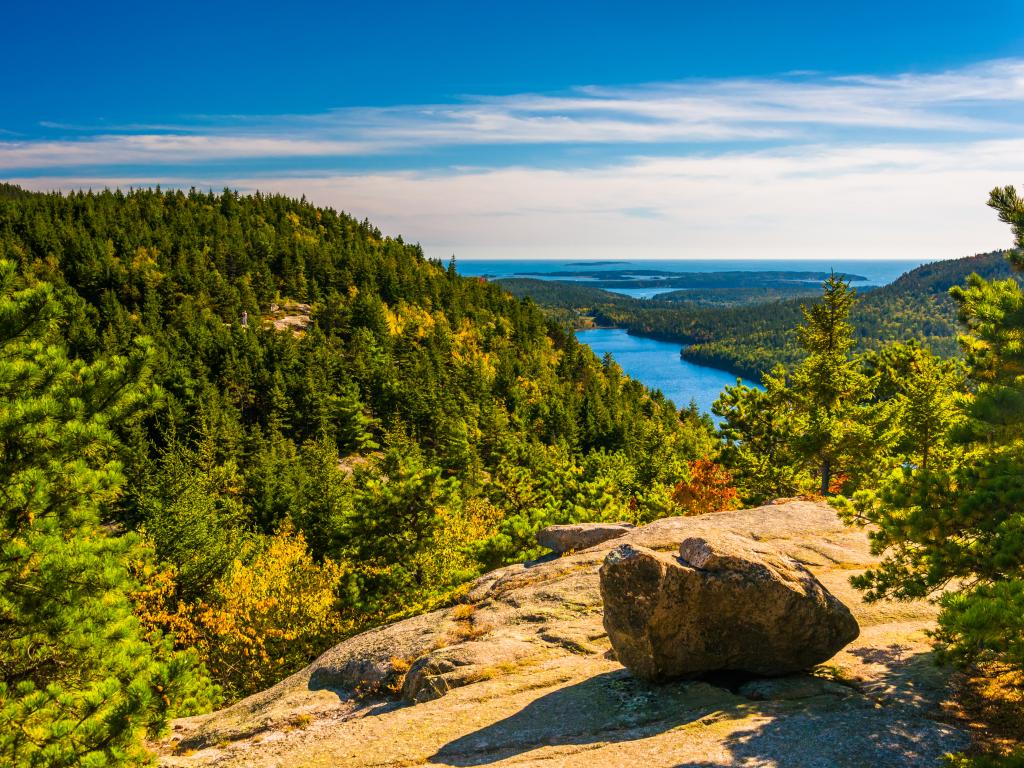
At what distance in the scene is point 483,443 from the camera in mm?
91688

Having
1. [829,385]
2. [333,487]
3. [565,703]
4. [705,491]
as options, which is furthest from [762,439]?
[333,487]

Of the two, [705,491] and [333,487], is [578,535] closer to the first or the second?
[705,491]

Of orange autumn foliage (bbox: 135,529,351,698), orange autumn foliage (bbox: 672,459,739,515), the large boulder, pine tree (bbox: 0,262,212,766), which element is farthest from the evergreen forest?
the large boulder

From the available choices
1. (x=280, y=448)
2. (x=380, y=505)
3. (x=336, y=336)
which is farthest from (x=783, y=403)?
(x=336, y=336)

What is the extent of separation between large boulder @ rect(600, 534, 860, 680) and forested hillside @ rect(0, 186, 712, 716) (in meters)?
11.0

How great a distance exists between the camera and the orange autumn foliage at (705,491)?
160 feet

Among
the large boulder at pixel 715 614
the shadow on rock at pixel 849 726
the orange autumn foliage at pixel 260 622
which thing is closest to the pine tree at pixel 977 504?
the shadow on rock at pixel 849 726

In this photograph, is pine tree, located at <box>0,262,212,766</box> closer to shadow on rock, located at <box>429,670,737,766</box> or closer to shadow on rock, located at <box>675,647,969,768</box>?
shadow on rock, located at <box>429,670,737,766</box>

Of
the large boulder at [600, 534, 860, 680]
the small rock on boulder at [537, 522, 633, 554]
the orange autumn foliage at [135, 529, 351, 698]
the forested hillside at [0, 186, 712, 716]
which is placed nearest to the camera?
the large boulder at [600, 534, 860, 680]

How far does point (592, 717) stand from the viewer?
41.2 feet

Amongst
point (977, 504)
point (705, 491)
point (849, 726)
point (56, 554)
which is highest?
point (977, 504)

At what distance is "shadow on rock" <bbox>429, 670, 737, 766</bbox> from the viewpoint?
11797 mm

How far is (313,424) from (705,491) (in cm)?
6331

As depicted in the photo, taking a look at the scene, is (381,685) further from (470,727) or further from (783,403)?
(783,403)
